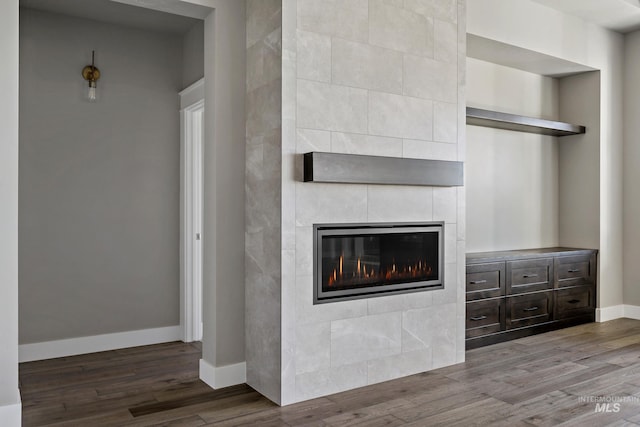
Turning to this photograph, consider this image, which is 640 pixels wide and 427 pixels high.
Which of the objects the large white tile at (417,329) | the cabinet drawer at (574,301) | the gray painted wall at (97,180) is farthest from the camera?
the cabinet drawer at (574,301)

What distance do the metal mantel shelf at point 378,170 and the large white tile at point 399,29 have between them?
0.74 meters

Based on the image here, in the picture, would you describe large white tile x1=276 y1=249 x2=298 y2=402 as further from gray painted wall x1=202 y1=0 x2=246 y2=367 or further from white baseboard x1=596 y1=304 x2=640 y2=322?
white baseboard x1=596 y1=304 x2=640 y2=322

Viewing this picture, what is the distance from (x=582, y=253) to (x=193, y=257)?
360cm

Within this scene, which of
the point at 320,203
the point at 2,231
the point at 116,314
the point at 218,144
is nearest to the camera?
the point at 2,231

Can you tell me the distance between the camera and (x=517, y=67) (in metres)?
5.12

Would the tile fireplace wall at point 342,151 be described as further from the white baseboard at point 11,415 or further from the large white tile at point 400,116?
the white baseboard at point 11,415

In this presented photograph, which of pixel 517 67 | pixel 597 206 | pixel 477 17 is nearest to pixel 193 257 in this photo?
pixel 477 17

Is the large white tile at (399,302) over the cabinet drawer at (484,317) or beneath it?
over

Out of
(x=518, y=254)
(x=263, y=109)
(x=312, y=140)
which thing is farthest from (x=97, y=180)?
(x=518, y=254)

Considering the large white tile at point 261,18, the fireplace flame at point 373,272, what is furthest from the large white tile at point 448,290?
the large white tile at point 261,18

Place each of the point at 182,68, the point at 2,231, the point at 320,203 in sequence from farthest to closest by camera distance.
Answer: the point at 182,68 < the point at 320,203 < the point at 2,231

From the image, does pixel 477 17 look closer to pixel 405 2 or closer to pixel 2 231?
pixel 405 2

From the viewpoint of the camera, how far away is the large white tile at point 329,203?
3051mm

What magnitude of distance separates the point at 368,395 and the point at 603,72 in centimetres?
406
